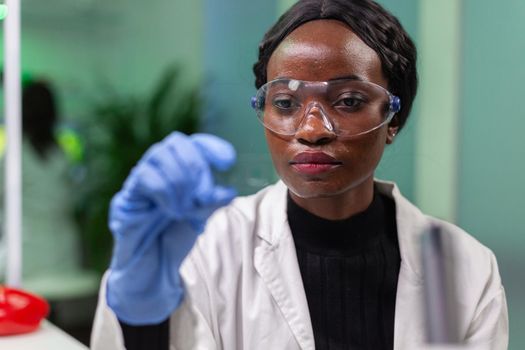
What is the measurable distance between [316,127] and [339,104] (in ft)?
0.12

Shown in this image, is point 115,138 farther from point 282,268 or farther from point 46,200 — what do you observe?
point 282,268

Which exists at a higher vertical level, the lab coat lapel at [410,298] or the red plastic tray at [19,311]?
the lab coat lapel at [410,298]

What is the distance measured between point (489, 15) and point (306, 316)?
42 centimetres

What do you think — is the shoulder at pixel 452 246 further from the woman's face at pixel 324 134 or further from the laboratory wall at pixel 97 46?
A: the laboratory wall at pixel 97 46

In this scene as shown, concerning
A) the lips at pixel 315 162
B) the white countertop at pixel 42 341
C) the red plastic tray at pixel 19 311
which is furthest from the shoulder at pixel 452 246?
the red plastic tray at pixel 19 311

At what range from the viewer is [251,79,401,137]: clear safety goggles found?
0.84 meters

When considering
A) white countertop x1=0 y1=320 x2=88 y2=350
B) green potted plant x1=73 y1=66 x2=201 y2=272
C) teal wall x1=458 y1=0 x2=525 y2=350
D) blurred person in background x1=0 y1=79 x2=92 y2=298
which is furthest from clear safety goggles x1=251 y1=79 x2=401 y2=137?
blurred person in background x1=0 y1=79 x2=92 y2=298

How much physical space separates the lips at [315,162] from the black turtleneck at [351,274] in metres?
0.08

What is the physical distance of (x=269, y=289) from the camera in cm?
91

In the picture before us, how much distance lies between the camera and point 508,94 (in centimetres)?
87

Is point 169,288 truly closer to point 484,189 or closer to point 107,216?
point 484,189

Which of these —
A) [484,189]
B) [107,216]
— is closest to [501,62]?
[484,189]

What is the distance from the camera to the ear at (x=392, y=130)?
2.87 feet

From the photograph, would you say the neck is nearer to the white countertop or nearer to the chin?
the chin
